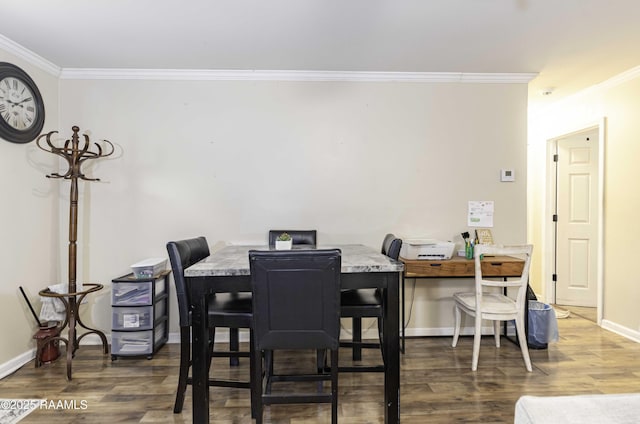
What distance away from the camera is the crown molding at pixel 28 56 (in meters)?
2.53

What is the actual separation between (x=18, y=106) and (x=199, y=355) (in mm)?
2379

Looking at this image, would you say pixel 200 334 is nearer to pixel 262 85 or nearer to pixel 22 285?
pixel 22 285

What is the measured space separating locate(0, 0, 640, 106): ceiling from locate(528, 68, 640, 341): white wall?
1.16 feet

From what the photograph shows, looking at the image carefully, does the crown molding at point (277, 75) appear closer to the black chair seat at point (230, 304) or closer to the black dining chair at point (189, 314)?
the black dining chair at point (189, 314)

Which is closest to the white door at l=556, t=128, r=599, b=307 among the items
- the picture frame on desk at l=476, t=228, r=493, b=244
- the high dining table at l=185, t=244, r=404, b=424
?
the picture frame on desk at l=476, t=228, r=493, b=244

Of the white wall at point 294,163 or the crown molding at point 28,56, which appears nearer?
the crown molding at point 28,56

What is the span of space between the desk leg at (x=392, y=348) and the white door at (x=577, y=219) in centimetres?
351

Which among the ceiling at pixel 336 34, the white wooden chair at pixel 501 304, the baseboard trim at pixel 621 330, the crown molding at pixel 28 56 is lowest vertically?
the baseboard trim at pixel 621 330

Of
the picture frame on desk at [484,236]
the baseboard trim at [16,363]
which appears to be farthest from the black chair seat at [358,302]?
the baseboard trim at [16,363]

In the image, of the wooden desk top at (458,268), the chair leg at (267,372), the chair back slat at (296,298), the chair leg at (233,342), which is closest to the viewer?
the chair back slat at (296,298)

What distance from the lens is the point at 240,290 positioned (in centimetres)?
178

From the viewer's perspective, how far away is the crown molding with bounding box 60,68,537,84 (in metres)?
3.07

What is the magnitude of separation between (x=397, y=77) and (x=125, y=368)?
3236 mm

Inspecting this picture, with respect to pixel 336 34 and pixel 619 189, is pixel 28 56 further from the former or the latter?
pixel 619 189
